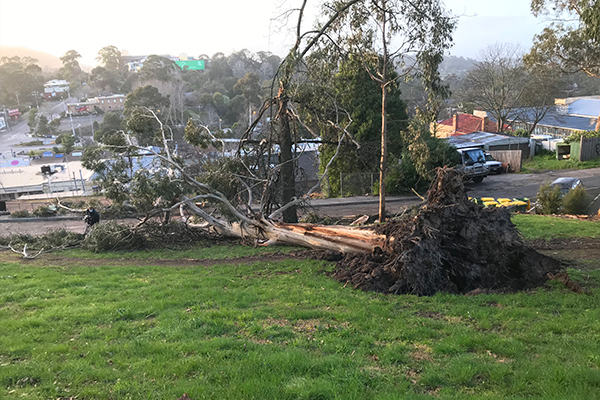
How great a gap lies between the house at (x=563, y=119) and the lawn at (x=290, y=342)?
136ft

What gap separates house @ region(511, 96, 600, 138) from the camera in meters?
44.6

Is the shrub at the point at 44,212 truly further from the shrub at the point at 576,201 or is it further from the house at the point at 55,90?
the house at the point at 55,90

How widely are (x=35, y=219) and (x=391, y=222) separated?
2145 cm

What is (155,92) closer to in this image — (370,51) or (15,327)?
(370,51)

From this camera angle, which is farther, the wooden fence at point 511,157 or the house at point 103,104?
the house at point 103,104

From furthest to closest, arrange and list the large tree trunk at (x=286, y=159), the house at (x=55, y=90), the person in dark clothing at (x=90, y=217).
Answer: the house at (x=55, y=90) → the person in dark clothing at (x=90, y=217) → the large tree trunk at (x=286, y=159)

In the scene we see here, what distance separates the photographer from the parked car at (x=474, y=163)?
26.2 metres

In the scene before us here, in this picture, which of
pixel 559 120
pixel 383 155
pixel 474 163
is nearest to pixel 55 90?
pixel 559 120

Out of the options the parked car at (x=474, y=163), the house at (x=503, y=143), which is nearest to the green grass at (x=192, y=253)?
the parked car at (x=474, y=163)

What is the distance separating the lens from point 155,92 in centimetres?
5803

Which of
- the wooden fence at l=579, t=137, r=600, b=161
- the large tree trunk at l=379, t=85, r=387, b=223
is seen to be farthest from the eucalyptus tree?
the wooden fence at l=579, t=137, r=600, b=161

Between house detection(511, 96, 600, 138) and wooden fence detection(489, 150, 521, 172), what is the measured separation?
50.7 ft

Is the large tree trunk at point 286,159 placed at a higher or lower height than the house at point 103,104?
lower

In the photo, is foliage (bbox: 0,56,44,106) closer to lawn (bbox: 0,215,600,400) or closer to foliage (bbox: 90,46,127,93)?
foliage (bbox: 90,46,127,93)
